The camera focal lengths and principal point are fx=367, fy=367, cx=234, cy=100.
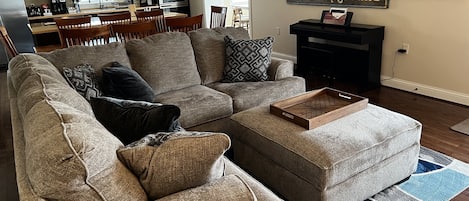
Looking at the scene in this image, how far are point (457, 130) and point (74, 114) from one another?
3.01 metres

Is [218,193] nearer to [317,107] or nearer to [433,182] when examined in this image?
[317,107]

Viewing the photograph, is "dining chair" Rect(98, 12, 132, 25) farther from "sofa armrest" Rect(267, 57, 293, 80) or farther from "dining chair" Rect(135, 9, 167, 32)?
"sofa armrest" Rect(267, 57, 293, 80)

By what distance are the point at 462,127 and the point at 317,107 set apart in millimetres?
1544

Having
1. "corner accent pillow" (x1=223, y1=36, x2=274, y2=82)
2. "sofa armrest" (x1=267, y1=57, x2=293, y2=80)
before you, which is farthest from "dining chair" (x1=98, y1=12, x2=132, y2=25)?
"sofa armrest" (x1=267, y1=57, x2=293, y2=80)

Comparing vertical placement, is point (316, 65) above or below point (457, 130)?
above

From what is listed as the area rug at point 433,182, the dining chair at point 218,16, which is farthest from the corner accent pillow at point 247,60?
the dining chair at point 218,16

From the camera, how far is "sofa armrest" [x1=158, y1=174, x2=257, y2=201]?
1.17 meters

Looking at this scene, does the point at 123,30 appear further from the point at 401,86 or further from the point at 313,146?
the point at 401,86

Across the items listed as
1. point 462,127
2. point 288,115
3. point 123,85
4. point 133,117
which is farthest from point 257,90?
point 462,127

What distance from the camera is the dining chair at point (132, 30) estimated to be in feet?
12.3

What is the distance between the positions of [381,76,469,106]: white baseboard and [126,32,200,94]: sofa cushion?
92.1 inches

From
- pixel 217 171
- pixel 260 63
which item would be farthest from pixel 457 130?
pixel 217 171

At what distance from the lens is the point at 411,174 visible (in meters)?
2.37

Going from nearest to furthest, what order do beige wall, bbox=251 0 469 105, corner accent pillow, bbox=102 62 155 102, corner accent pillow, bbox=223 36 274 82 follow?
corner accent pillow, bbox=102 62 155 102 → corner accent pillow, bbox=223 36 274 82 → beige wall, bbox=251 0 469 105
